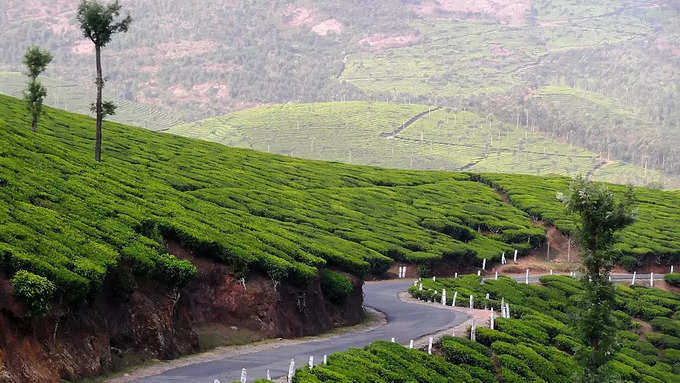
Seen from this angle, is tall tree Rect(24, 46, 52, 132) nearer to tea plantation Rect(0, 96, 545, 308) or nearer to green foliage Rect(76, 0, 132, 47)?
tea plantation Rect(0, 96, 545, 308)

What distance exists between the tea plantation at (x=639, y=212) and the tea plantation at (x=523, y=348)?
29.6ft

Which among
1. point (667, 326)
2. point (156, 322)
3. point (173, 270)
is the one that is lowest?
point (667, 326)

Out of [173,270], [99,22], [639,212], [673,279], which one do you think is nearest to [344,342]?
[173,270]

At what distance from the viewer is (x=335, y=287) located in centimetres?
4638

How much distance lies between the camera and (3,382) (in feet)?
77.0

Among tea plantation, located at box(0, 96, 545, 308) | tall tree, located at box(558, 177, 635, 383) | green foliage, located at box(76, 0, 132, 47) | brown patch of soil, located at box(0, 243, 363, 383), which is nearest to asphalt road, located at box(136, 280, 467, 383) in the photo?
brown patch of soil, located at box(0, 243, 363, 383)

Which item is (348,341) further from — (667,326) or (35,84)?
(35,84)

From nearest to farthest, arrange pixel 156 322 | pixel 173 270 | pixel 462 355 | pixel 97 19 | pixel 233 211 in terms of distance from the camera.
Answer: pixel 156 322
pixel 173 270
pixel 462 355
pixel 97 19
pixel 233 211

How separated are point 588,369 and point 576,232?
5.79m

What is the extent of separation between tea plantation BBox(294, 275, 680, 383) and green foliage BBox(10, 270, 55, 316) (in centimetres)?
875

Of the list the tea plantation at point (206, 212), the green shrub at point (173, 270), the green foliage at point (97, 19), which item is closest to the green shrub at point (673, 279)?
the tea plantation at point (206, 212)

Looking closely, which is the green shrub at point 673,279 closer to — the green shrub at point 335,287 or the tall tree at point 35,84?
the green shrub at point 335,287

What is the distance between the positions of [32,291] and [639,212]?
60940mm

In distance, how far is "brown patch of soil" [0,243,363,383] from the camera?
2556 centimetres
